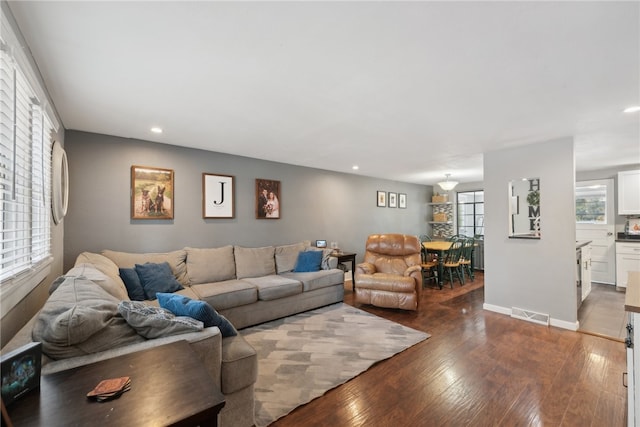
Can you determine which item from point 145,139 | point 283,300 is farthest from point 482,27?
point 145,139

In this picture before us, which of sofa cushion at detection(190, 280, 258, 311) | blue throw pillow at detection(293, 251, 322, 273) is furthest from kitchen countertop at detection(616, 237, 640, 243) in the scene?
sofa cushion at detection(190, 280, 258, 311)

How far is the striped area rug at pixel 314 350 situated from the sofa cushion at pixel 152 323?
2.93ft

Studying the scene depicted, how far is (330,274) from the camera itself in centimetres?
418

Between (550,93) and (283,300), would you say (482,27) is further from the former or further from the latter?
(283,300)

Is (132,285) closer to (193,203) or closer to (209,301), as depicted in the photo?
(209,301)

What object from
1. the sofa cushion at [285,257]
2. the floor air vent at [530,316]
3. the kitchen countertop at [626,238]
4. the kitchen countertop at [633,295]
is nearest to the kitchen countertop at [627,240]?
the kitchen countertop at [626,238]

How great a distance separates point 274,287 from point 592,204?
22.4ft

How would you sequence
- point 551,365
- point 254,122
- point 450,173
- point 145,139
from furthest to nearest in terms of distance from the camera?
point 450,173 < point 145,139 < point 254,122 < point 551,365

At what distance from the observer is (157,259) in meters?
3.35

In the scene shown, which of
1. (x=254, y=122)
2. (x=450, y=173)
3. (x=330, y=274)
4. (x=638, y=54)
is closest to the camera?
(x=638, y=54)

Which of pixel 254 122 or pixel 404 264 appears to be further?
pixel 404 264

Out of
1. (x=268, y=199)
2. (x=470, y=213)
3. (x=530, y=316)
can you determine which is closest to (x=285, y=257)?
(x=268, y=199)

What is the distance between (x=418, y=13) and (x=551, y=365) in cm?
321

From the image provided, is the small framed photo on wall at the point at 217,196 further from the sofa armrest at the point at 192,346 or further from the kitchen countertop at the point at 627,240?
the kitchen countertop at the point at 627,240
